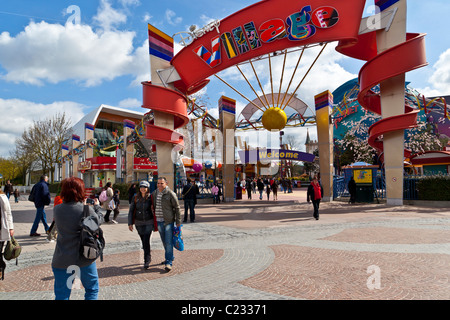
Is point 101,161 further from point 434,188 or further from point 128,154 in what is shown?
point 434,188

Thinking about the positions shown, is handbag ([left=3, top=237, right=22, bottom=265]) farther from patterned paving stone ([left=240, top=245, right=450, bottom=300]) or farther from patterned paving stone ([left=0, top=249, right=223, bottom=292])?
patterned paving stone ([left=240, top=245, right=450, bottom=300])

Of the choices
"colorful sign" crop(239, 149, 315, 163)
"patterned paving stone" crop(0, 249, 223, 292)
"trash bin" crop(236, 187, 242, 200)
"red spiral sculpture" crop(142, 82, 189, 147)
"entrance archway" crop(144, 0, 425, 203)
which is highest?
"entrance archway" crop(144, 0, 425, 203)

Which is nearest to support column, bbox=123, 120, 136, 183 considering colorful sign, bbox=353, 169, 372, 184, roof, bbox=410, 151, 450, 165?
colorful sign, bbox=353, 169, 372, 184

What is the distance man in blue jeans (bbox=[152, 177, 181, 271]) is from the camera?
532cm

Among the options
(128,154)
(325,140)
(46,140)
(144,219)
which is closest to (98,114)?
(46,140)

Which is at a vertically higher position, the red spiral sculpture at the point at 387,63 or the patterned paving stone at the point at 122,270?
the red spiral sculpture at the point at 387,63

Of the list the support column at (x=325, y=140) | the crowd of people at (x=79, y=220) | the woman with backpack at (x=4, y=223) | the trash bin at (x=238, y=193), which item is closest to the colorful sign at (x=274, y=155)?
the trash bin at (x=238, y=193)

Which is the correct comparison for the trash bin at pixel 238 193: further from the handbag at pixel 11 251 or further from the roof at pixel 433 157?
the handbag at pixel 11 251

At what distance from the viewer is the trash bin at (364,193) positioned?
18172 mm

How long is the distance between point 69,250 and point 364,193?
18.6 metres

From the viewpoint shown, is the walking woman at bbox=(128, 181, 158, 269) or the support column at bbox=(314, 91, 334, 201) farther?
the support column at bbox=(314, 91, 334, 201)

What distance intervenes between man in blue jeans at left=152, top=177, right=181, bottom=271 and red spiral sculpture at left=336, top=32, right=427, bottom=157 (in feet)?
43.5

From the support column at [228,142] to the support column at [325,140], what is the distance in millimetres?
6297

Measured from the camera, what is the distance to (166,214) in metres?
5.39
